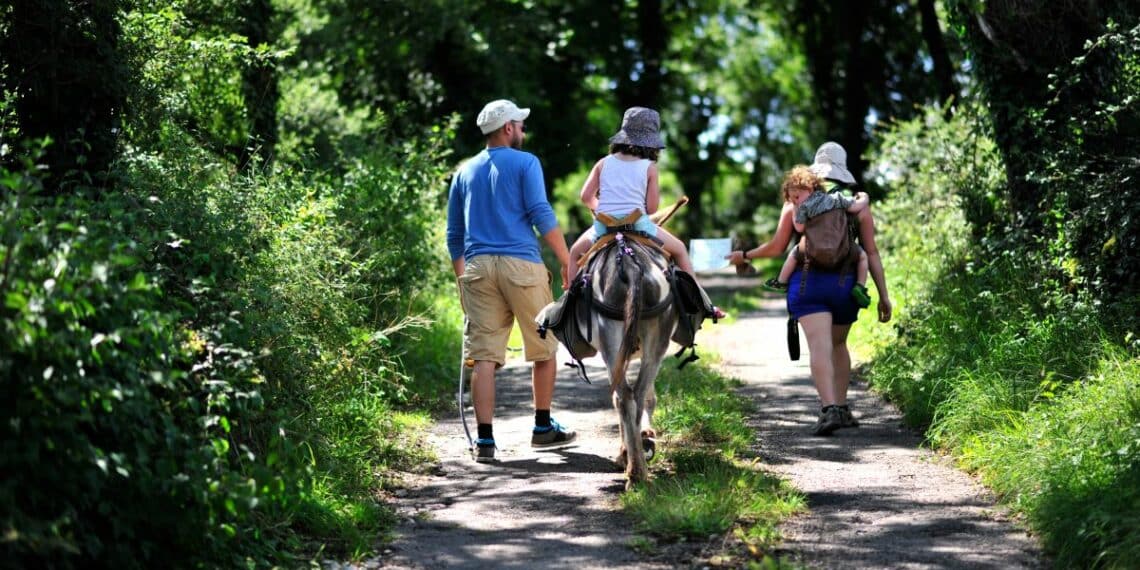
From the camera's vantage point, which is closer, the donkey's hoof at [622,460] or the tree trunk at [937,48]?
the donkey's hoof at [622,460]

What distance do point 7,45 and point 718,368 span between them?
7.43 meters

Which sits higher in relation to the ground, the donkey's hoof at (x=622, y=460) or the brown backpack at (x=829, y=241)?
→ the brown backpack at (x=829, y=241)

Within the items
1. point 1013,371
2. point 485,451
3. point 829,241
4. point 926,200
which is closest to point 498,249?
point 485,451

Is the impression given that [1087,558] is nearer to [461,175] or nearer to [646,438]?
[646,438]

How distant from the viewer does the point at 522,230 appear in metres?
8.57

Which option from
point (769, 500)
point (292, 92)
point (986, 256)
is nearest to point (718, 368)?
point (986, 256)

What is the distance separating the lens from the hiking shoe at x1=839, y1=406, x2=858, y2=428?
910 centimetres

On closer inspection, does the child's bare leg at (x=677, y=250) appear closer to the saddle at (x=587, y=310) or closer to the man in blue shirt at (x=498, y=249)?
the saddle at (x=587, y=310)

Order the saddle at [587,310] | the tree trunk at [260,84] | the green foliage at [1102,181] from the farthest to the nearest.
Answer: the tree trunk at [260,84] → the green foliage at [1102,181] → the saddle at [587,310]

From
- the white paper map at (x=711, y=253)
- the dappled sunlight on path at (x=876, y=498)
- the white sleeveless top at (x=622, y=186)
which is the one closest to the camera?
the dappled sunlight on path at (x=876, y=498)

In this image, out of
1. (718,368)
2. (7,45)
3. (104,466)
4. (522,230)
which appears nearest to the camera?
(104,466)

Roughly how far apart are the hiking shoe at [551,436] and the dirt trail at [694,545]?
123 millimetres

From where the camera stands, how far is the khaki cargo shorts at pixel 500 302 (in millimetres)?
8516

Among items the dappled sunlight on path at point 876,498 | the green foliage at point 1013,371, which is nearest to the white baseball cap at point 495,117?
the dappled sunlight on path at point 876,498
